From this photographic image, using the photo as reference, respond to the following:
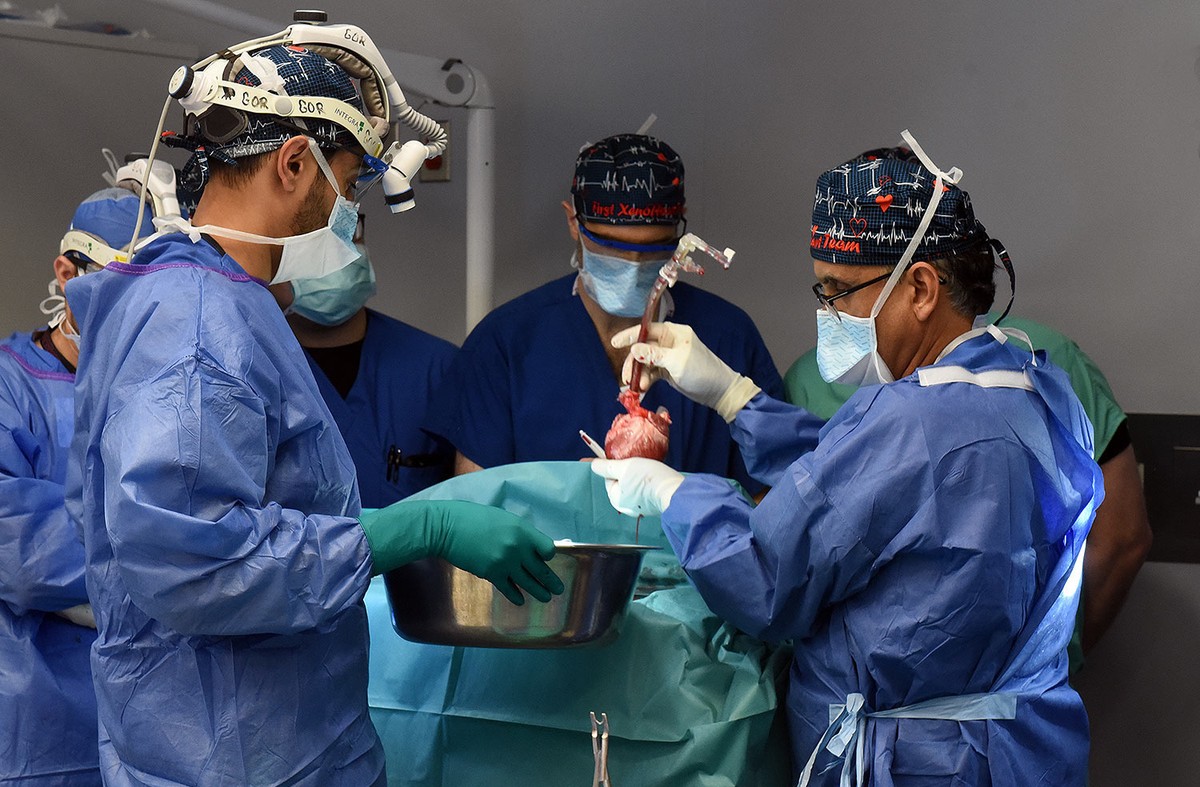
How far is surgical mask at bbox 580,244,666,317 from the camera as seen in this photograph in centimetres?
265

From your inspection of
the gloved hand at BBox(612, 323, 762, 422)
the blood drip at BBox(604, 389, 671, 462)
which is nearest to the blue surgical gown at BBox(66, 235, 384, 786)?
the blood drip at BBox(604, 389, 671, 462)

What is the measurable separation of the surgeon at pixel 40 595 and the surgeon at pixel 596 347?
31.3 inches

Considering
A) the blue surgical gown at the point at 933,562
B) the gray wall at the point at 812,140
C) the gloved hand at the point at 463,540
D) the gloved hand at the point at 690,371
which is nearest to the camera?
the gloved hand at the point at 463,540

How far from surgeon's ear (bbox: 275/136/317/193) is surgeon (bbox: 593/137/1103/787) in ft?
2.46

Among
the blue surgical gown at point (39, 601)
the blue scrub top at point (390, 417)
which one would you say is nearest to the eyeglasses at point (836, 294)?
the blue scrub top at point (390, 417)

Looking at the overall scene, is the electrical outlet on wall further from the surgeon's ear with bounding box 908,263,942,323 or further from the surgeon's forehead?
the surgeon's ear with bounding box 908,263,942,323

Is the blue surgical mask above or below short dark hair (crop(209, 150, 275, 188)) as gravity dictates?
below

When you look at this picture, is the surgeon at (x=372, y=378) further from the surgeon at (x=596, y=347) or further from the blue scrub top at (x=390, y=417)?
the surgeon at (x=596, y=347)

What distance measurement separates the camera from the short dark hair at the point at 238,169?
166 centimetres

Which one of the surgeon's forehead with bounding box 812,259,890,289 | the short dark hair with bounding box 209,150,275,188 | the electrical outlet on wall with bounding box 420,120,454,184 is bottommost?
the electrical outlet on wall with bounding box 420,120,454,184

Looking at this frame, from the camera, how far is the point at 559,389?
2736mm

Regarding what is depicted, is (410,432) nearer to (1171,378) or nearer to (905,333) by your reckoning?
(905,333)

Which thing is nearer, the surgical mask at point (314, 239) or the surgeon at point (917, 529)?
the surgical mask at point (314, 239)

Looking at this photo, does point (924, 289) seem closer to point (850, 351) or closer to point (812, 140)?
point (850, 351)
